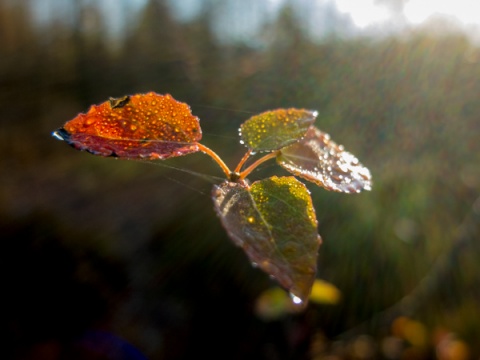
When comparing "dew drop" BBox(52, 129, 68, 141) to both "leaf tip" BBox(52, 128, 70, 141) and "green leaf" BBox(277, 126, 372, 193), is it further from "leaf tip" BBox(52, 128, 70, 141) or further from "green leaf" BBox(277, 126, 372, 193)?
"green leaf" BBox(277, 126, 372, 193)

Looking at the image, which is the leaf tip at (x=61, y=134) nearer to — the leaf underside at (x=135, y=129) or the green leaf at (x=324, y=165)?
the leaf underside at (x=135, y=129)

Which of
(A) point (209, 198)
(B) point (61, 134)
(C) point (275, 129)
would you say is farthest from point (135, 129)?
(A) point (209, 198)

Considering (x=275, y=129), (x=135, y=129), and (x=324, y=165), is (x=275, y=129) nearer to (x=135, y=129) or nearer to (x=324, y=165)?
(x=324, y=165)

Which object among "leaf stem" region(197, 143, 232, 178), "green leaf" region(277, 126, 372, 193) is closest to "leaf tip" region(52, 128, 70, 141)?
"leaf stem" region(197, 143, 232, 178)

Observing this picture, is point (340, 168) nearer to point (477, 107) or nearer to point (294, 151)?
point (294, 151)

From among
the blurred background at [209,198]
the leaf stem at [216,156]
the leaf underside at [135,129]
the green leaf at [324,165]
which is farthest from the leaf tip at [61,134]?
the blurred background at [209,198]

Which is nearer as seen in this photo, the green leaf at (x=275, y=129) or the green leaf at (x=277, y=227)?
the green leaf at (x=277, y=227)

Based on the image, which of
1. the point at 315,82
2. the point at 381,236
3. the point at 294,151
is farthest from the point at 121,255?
the point at 294,151
